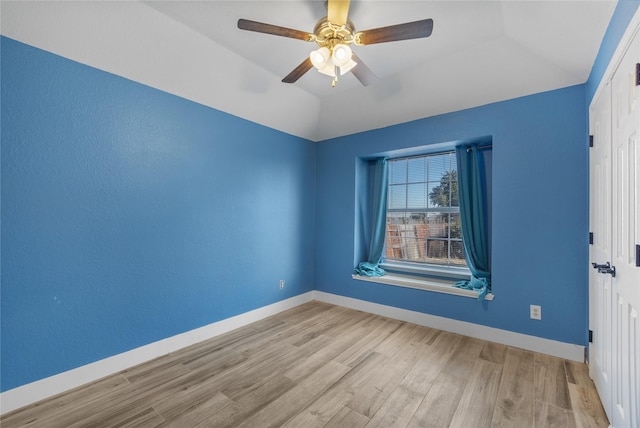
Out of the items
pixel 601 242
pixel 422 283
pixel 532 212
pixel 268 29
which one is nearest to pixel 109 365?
pixel 268 29

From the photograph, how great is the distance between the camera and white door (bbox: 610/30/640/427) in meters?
1.20

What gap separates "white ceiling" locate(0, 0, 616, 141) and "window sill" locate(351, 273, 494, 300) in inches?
78.6

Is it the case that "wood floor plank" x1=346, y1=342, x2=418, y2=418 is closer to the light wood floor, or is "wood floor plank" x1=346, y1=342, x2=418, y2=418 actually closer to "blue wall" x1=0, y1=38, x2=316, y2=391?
the light wood floor

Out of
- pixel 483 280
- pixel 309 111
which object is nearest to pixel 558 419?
pixel 483 280

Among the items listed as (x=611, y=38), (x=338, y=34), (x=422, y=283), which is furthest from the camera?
(x=422, y=283)

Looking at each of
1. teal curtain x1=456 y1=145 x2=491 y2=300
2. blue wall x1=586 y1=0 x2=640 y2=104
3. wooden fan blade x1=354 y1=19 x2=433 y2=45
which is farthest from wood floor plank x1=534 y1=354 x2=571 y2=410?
wooden fan blade x1=354 y1=19 x2=433 y2=45

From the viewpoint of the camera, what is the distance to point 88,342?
2049mm

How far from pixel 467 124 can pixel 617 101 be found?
143 cm

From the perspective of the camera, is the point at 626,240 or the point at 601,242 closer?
the point at 626,240

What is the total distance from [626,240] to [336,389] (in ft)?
6.33

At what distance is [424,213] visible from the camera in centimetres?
→ 362

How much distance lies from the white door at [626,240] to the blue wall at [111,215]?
9.92 feet

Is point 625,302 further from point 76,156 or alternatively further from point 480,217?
point 76,156

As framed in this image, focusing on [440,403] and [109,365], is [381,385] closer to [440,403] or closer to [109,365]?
[440,403]
